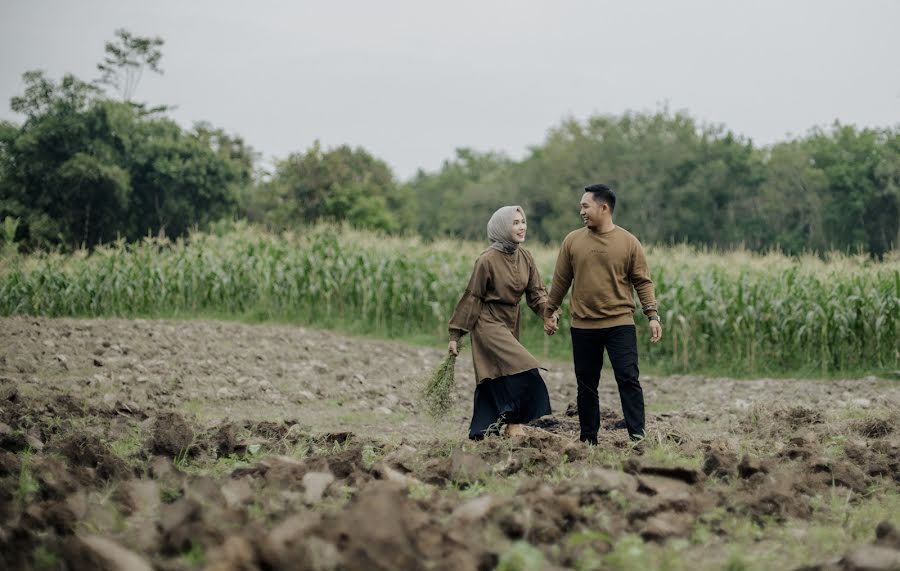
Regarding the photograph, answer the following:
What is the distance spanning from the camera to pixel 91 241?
3131 cm

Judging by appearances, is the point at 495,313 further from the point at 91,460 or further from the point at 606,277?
the point at 91,460

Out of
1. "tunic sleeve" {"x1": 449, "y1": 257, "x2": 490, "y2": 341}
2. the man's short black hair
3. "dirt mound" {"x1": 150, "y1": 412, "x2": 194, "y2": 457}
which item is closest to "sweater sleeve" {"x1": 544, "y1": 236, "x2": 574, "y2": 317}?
the man's short black hair

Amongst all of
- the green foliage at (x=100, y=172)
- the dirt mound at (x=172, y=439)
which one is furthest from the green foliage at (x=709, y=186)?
the dirt mound at (x=172, y=439)

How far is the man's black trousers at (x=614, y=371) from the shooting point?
245 inches

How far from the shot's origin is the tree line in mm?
30656

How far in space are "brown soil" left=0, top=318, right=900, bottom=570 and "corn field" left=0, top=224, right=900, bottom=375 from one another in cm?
299

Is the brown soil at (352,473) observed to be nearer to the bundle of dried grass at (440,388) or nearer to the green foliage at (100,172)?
the bundle of dried grass at (440,388)

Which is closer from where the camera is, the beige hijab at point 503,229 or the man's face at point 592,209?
the man's face at point 592,209

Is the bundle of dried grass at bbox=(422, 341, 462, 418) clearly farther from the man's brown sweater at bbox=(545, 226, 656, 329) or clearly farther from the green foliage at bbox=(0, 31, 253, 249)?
the green foliage at bbox=(0, 31, 253, 249)

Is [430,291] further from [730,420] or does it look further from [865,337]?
[730,420]

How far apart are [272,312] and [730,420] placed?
10.3m

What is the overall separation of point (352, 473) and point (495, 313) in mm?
2301

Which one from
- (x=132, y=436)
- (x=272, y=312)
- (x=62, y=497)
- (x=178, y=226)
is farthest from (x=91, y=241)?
(x=62, y=497)

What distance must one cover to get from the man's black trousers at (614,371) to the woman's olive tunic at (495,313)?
1.40ft
